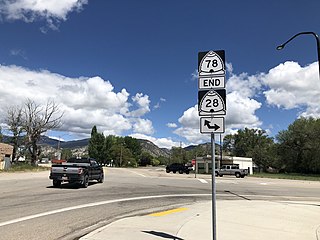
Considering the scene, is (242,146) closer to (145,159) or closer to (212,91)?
(145,159)

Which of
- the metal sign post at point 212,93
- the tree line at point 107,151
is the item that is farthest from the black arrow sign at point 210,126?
the tree line at point 107,151

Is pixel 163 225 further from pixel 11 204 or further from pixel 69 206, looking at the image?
pixel 11 204

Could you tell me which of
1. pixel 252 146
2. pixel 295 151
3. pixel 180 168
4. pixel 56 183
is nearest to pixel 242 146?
pixel 252 146

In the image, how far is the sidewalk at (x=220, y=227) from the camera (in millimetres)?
7370

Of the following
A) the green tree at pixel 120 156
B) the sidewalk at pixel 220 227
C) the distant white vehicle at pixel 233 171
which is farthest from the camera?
the green tree at pixel 120 156

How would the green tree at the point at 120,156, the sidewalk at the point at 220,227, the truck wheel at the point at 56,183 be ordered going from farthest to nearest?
1. the green tree at the point at 120,156
2. the truck wheel at the point at 56,183
3. the sidewalk at the point at 220,227

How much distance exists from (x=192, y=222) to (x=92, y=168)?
44.3 ft

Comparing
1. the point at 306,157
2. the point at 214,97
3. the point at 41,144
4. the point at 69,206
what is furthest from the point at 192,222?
the point at 306,157

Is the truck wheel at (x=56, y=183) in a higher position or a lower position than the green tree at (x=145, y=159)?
lower

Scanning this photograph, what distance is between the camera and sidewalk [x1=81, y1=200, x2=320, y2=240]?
737 centimetres

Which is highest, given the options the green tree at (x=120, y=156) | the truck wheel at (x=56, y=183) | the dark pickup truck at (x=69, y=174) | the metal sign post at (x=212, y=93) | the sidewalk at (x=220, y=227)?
the green tree at (x=120, y=156)

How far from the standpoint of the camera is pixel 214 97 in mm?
6246

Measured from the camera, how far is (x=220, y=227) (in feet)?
27.5

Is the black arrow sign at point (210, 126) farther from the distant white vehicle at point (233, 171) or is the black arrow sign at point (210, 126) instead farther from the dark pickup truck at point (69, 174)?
the distant white vehicle at point (233, 171)
